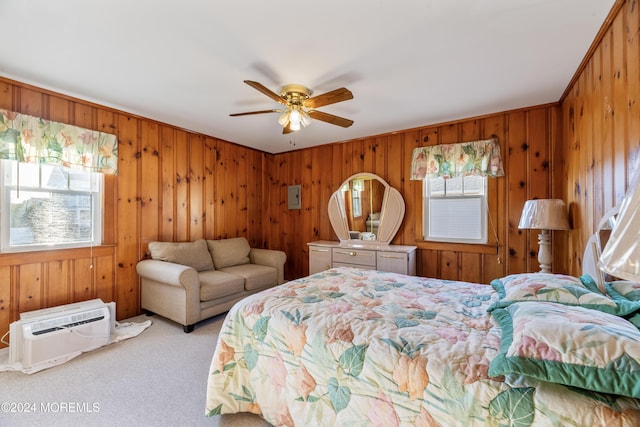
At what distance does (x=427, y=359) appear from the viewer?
107 cm

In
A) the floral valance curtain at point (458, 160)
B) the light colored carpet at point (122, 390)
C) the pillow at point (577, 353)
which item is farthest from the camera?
the floral valance curtain at point (458, 160)

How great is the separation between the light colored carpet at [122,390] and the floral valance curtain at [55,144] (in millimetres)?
1790

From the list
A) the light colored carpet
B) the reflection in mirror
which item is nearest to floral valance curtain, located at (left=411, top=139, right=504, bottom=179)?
the reflection in mirror

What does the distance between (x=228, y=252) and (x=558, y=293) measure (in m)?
3.56

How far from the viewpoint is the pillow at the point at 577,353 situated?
807 mm

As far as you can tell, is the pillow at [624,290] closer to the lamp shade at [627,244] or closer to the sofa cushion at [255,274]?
the lamp shade at [627,244]

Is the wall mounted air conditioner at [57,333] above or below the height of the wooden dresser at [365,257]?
below

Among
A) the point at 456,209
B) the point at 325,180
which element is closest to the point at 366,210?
the point at 325,180

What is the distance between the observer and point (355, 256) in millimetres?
3674

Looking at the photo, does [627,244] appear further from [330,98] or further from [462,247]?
[462,247]

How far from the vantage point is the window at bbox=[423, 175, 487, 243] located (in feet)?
10.8

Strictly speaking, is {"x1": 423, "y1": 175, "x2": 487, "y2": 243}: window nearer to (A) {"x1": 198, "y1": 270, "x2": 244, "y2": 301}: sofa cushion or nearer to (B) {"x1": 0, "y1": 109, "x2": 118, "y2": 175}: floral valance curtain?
(A) {"x1": 198, "y1": 270, "x2": 244, "y2": 301}: sofa cushion

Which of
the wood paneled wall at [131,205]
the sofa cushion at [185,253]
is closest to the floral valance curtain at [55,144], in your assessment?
the wood paneled wall at [131,205]

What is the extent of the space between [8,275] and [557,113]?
550cm
